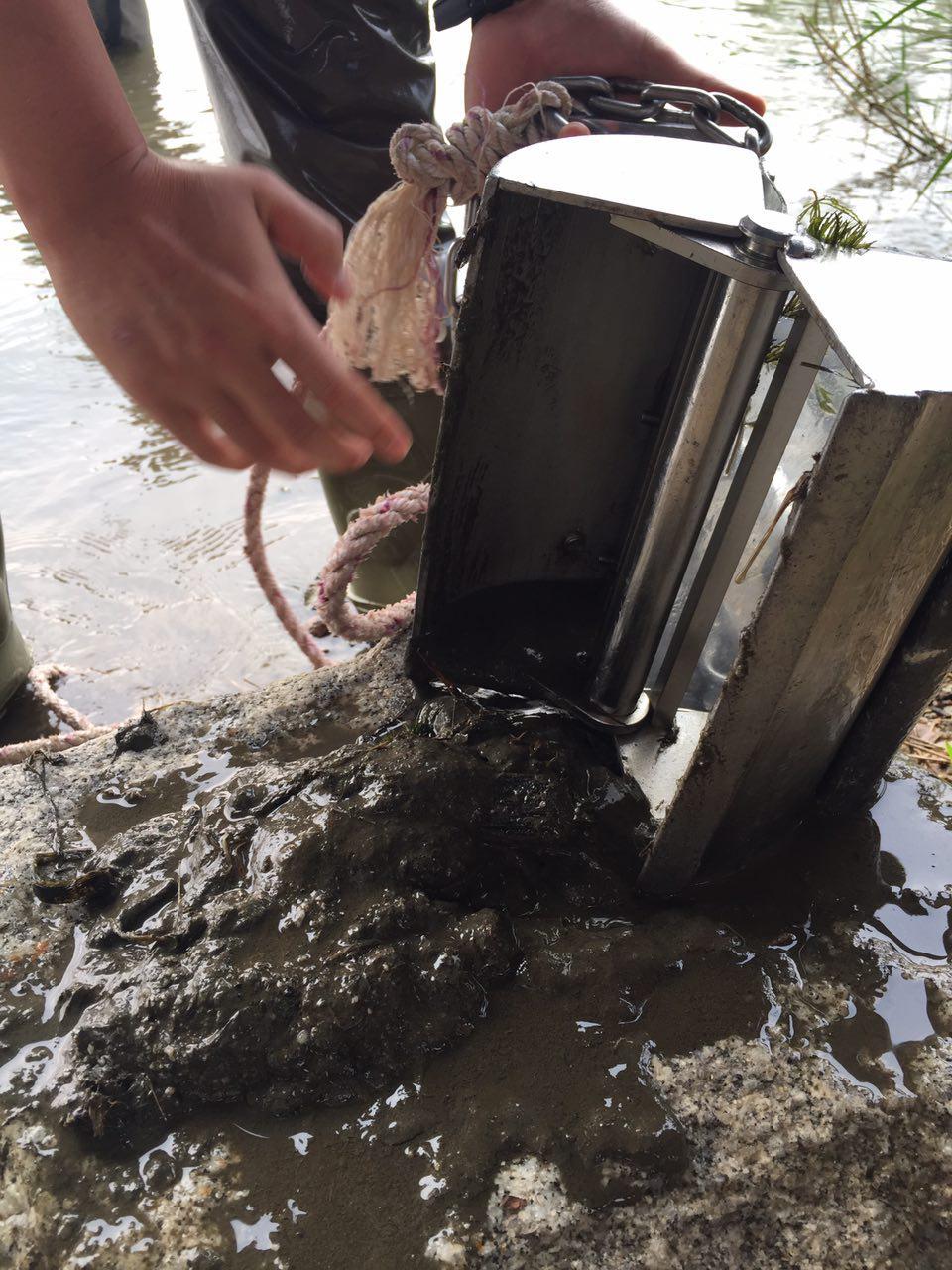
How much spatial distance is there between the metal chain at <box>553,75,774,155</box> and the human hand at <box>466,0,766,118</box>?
45cm

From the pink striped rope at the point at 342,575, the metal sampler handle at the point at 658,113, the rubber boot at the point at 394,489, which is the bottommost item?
the rubber boot at the point at 394,489

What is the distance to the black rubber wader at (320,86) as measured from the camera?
258cm

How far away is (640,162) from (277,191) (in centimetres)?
52

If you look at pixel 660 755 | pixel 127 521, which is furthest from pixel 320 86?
pixel 660 755

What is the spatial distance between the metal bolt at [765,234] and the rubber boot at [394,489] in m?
2.07

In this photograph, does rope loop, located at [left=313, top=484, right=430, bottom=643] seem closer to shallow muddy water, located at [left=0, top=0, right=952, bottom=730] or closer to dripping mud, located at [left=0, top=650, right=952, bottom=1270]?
dripping mud, located at [left=0, top=650, right=952, bottom=1270]

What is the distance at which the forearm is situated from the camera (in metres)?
1.11

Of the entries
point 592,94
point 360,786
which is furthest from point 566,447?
point 360,786

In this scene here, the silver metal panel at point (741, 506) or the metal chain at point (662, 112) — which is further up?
the metal chain at point (662, 112)

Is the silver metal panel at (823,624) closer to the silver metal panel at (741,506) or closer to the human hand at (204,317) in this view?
the silver metal panel at (741,506)

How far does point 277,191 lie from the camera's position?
121 centimetres

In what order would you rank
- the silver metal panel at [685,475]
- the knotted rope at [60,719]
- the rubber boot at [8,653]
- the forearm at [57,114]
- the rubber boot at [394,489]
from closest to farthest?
the forearm at [57,114], the silver metal panel at [685,475], the knotted rope at [60,719], the rubber boot at [8,653], the rubber boot at [394,489]

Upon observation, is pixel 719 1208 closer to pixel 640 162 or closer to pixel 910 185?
pixel 640 162

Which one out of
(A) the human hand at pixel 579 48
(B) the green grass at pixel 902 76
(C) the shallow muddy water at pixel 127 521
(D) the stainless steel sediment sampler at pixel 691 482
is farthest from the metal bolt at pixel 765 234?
(B) the green grass at pixel 902 76
